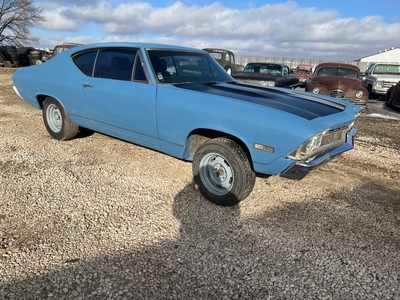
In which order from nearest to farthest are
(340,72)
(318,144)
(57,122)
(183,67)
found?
(318,144) < (183,67) < (57,122) < (340,72)

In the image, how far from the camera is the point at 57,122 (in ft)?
16.7

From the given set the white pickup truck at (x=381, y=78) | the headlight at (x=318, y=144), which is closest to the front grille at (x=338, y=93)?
the white pickup truck at (x=381, y=78)

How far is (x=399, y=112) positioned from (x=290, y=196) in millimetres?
9017

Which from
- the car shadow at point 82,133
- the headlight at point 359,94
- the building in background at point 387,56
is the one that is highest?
the building in background at point 387,56

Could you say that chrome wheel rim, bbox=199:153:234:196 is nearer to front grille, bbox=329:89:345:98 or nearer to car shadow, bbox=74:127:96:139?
car shadow, bbox=74:127:96:139

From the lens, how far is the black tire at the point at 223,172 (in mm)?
3008

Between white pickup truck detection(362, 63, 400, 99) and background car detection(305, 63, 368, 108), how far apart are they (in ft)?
11.9

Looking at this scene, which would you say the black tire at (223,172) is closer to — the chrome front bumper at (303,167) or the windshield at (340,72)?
the chrome front bumper at (303,167)

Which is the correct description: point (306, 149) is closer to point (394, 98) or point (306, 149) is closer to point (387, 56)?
point (394, 98)

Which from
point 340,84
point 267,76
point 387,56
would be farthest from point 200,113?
point 387,56

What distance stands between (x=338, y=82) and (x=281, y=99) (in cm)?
725

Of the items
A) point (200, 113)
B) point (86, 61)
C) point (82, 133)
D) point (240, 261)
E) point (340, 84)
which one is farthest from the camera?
point (340, 84)

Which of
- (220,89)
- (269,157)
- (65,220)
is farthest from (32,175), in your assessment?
(269,157)

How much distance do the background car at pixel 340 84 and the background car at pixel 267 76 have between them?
660mm
